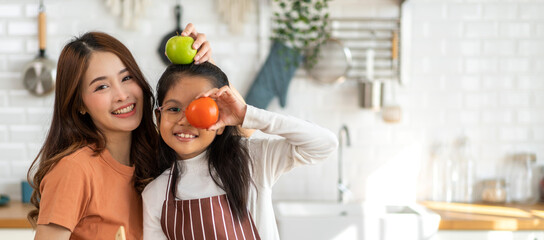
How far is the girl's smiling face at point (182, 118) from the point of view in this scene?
1.25 meters

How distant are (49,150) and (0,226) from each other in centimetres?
120

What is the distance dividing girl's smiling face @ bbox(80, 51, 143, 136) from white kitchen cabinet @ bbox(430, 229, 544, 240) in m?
1.59

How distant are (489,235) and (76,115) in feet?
6.21

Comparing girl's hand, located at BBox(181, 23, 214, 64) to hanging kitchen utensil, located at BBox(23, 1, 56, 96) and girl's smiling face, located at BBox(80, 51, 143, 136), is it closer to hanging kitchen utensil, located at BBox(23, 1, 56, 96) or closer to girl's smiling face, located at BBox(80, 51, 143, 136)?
girl's smiling face, located at BBox(80, 51, 143, 136)

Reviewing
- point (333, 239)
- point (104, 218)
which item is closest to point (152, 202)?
point (104, 218)

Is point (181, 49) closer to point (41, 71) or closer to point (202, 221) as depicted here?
point (202, 221)

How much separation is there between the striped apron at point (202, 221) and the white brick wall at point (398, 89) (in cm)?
157

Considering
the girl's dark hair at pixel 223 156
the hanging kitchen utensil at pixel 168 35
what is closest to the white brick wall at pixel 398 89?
the hanging kitchen utensil at pixel 168 35

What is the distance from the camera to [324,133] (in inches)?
47.7

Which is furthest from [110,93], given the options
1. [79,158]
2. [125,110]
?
[79,158]

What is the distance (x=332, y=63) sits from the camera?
2738 mm

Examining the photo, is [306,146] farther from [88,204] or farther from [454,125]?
[454,125]

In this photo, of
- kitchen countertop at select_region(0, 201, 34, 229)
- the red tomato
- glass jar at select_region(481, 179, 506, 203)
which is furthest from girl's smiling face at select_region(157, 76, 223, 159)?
glass jar at select_region(481, 179, 506, 203)

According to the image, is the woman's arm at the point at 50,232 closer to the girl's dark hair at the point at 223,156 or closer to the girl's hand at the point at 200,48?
the girl's dark hair at the point at 223,156
